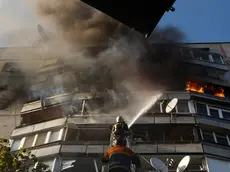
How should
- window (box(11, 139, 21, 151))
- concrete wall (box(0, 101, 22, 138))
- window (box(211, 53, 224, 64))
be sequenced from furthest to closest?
1. window (box(211, 53, 224, 64))
2. concrete wall (box(0, 101, 22, 138))
3. window (box(11, 139, 21, 151))

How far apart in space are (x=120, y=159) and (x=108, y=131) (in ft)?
29.7

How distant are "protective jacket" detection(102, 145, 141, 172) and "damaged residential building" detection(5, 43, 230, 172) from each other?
5.47 metres

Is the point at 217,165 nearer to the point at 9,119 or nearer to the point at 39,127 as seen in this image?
the point at 39,127

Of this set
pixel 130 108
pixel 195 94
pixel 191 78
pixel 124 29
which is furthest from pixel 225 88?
pixel 124 29

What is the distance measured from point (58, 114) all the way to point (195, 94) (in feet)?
30.2

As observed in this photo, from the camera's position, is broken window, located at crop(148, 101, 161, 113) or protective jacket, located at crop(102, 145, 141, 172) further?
broken window, located at crop(148, 101, 161, 113)

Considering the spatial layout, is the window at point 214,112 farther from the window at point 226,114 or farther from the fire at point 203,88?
the fire at point 203,88

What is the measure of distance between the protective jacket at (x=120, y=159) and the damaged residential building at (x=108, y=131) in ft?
18.0

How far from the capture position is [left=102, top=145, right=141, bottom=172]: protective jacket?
9.31 metres

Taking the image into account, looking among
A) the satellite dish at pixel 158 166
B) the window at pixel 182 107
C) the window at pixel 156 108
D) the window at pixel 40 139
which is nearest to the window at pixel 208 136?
the window at pixel 182 107

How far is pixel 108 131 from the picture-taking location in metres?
18.5

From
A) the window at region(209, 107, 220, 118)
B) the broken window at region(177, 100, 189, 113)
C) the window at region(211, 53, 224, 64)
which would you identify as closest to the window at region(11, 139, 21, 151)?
the broken window at region(177, 100, 189, 113)

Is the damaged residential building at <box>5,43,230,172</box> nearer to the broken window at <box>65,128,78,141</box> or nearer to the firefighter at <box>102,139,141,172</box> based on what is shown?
the broken window at <box>65,128,78,141</box>

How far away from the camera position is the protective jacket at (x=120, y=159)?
30.6ft
